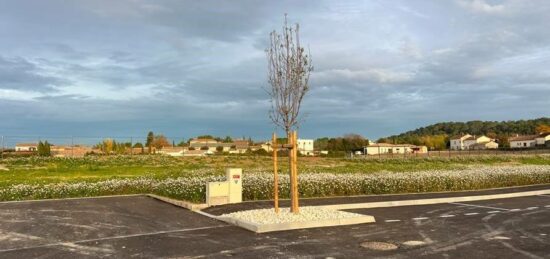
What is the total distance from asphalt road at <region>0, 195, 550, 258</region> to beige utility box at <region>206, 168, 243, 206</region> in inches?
43.0

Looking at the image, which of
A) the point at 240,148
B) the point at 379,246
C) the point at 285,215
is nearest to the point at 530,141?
the point at 240,148

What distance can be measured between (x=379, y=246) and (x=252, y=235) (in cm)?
262

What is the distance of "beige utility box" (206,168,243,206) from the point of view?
551 inches

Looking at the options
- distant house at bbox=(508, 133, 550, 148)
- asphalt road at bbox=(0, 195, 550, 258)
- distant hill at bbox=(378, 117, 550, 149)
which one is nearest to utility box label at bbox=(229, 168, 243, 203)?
asphalt road at bbox=(0, 195, 550, 258)

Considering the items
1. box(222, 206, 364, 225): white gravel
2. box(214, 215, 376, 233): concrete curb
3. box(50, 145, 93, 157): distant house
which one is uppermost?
box(50, 145, 93, 157): distant house

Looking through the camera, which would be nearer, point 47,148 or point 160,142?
point 47,148

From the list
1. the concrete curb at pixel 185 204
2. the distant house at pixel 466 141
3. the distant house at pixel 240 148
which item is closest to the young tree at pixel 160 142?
the distant house at pixel 240 148

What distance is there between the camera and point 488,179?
21.4m

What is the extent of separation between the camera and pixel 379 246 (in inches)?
339

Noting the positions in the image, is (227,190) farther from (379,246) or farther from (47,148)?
(47,148)

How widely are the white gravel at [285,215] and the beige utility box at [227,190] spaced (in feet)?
6.56

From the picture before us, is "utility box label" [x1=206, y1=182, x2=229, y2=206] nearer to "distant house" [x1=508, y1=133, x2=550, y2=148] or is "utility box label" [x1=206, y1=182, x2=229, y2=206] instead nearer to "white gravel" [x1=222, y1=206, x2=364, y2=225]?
"white gravel" [x1=222, y1=206, x2=364, y2=225]

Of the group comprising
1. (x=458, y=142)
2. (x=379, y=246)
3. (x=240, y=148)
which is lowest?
(x=379, y=246)

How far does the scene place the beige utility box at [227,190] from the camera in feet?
45.9
